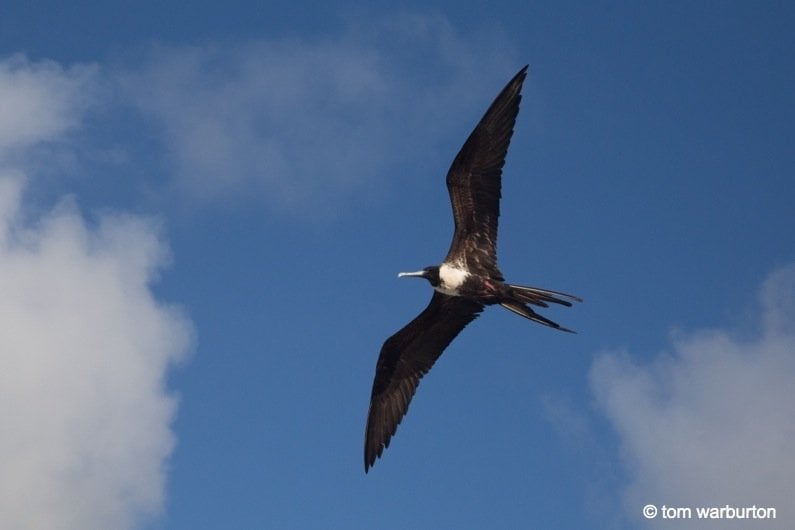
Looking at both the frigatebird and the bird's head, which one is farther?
the bird's head

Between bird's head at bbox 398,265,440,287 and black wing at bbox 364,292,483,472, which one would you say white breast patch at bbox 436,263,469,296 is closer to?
bird's head at bbox 398,265,440,287

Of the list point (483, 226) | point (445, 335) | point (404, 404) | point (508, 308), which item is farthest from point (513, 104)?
point (404, 404)

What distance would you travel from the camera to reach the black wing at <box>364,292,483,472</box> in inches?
579

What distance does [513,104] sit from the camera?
13.1 metres

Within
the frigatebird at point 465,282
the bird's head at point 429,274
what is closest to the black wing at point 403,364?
the frigatebird at point 465,282

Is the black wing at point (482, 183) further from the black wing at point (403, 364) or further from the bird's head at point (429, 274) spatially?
the black wing at point (403, 364)

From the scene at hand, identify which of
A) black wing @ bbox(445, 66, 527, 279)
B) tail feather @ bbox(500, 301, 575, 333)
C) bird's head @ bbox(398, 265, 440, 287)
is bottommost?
tail feather @ bbox(500, 301, 575, 333)

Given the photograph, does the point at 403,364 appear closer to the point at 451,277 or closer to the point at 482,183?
the point at 451,277

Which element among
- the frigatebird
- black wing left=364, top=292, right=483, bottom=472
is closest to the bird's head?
the frigatebird

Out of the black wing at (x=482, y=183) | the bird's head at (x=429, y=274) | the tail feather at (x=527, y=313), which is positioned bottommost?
the tail feather at (x=527, y=313)

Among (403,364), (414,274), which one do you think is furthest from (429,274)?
(403,364)

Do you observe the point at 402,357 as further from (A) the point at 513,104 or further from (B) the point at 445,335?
(A) the point at 513,104

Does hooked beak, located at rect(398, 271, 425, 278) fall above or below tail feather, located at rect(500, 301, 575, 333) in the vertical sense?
above

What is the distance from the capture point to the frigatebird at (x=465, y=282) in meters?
13.1
